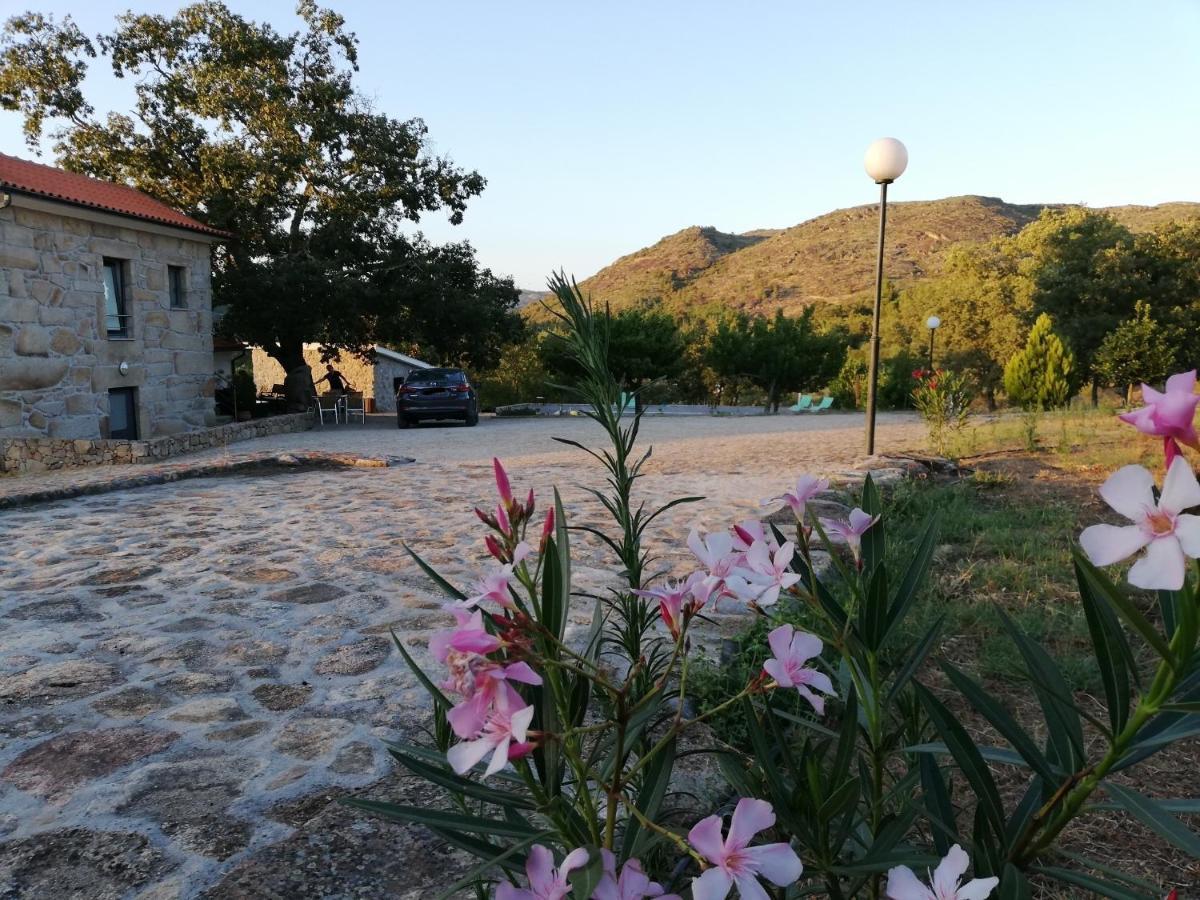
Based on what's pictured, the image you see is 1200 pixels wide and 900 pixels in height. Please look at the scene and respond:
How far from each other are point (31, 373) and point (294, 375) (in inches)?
321

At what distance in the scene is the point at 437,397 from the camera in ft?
59.5

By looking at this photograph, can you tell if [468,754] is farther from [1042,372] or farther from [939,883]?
[1042,372]

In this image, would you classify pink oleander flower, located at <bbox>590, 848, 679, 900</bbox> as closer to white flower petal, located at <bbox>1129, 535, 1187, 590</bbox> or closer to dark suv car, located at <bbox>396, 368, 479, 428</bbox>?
white flower petal, located at <bbox>1129, 535, 1187, 590</bbox>

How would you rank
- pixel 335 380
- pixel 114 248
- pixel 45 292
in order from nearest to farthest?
pixel 45 292 < pixel 114 248 < pixel 335 380

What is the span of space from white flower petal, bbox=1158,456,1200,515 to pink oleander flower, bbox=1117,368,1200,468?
0.04 feet

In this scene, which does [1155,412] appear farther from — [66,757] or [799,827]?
[66,757]

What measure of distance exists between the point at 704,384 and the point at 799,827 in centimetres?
3112

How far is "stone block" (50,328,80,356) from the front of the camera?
42.2 ft

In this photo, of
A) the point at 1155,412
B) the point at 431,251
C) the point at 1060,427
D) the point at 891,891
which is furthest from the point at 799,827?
the point at 431,251

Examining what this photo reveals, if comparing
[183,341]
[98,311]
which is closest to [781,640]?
[98,311]

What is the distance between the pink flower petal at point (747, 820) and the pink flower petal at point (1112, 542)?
36 centimetres

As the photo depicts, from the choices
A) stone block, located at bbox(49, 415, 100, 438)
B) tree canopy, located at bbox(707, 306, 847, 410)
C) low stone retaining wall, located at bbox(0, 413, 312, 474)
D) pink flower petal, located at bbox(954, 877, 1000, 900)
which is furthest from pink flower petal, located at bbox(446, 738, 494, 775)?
tree canopy, located at bbox(707, 306, 847, 410)

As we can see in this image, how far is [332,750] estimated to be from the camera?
2549 mm

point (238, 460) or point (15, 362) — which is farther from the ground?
point (15, 362)
